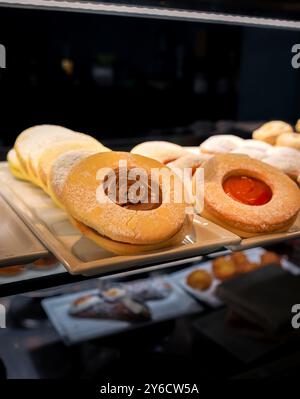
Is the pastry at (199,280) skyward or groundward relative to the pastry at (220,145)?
groundward

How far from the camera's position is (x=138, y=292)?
1.37 metres

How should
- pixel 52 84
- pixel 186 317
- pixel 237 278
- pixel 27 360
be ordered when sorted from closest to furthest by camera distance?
pixel 27 360 → pixel 186 317 → pixel 237 278 → pixel 52 84

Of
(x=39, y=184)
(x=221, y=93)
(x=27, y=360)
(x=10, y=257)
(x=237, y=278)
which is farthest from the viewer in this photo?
(x=221, y=93)

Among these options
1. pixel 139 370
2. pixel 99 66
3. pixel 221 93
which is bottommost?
pixel 139 370

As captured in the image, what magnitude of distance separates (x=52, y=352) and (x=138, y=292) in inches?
13.4

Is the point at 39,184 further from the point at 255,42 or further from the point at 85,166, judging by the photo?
the point at 255,42

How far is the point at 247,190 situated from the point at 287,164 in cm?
21

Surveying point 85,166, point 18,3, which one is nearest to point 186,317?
point 85,166

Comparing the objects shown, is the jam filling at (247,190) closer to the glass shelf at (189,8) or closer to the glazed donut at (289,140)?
the glass shelf at (189,8)

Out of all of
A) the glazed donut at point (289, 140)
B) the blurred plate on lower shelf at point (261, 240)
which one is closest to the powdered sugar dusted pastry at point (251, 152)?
the glazed donut at point (289, 140)

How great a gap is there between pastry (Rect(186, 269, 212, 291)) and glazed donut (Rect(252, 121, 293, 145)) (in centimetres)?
53

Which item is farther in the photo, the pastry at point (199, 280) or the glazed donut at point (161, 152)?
the pastry at point (199, 280)

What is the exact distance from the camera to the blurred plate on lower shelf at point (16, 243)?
572 mm

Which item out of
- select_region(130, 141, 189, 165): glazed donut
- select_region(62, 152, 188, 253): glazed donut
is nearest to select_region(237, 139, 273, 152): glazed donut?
select_region(130, 141, 189, 165): glazed donut
